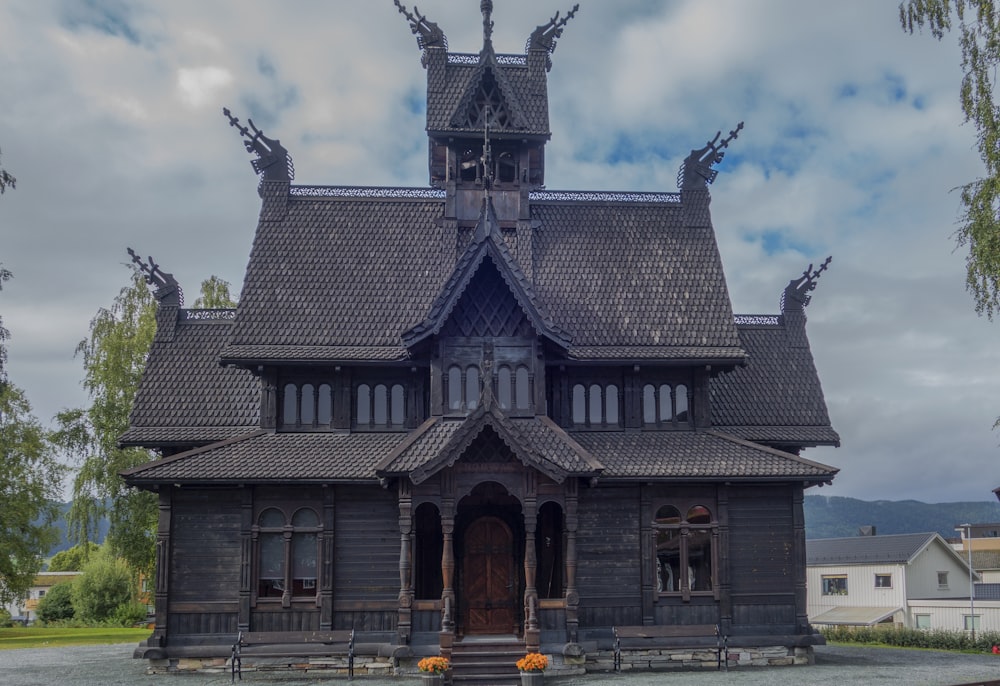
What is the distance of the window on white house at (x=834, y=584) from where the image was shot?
60.3m

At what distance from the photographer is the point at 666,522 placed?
1056 inches

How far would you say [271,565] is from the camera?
2631 cm

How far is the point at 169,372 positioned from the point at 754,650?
1691cm

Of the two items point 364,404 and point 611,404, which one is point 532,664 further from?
point 364,404

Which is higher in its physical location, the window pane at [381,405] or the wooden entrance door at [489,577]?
the window pane at [381,405]

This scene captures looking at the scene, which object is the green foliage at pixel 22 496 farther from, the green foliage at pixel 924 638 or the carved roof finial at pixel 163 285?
the green foliage at pixel 924 638

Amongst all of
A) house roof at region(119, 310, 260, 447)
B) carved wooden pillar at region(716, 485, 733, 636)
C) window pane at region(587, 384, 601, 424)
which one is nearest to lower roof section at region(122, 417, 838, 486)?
window pane at region(587, 384, 601, 424)

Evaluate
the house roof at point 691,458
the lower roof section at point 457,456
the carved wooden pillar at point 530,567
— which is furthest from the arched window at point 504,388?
the carved wooden pillar at point 530,567

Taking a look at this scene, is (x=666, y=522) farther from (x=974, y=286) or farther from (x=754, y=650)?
(x=974, y=286)

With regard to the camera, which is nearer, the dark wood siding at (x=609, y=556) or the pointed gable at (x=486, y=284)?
the pointed gable at (x=486, y=284)

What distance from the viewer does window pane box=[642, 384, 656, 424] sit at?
92.5 ft

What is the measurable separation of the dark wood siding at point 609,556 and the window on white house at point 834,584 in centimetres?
3794

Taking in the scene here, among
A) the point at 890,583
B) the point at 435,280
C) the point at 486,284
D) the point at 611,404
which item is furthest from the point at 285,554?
the point at 890,583

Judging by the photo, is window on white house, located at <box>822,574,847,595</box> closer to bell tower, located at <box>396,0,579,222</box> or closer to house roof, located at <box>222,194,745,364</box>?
house roof, located at <box>222,194,745,364</box>
